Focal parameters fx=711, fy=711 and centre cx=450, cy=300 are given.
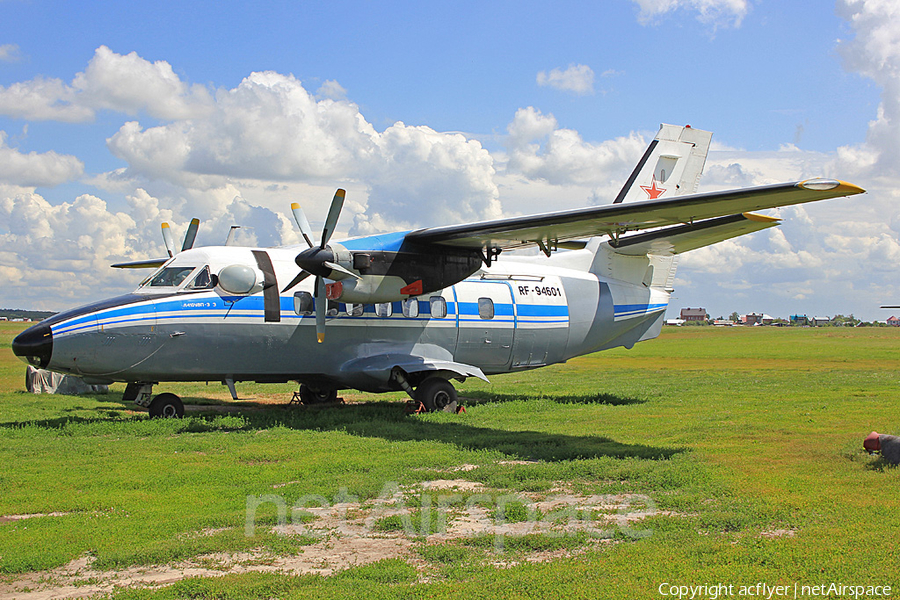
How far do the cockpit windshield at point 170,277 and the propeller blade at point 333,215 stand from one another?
296cm

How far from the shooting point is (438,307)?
55.8ft

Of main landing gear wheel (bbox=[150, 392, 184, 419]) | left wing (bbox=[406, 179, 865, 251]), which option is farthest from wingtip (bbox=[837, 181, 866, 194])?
main landing gear wheel (bbox=[150, 392, 184, 419])

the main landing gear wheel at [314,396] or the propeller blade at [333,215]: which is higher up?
the propeller blade at [333,215]

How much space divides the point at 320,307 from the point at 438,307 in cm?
341

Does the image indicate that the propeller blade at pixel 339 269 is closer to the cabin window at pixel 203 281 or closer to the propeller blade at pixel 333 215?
the propeller blade at pixel 333 215

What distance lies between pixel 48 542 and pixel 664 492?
6.49 m

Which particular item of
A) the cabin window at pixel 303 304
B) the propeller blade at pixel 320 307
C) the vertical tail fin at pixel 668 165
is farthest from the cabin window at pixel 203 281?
the vertical tail fin at pixel 668 165

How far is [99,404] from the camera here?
18969 mm

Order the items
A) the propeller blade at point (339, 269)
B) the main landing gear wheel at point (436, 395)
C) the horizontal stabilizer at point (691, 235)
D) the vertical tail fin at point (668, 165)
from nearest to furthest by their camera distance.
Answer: the propeller blade at point (339, 269), the horizontal stabilizer at point (691, 235), the main landing gear wheel at point (436, 395), the vertical tail fin at point (668, 165)

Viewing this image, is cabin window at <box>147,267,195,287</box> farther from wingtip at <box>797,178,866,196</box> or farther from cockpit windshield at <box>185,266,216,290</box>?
wingtip at <box>797,178,866,196</box>

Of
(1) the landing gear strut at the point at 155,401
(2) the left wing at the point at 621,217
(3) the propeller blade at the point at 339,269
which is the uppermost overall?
(2) the left wing at the point at 621,217

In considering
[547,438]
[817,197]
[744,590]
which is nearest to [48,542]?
[744,590]

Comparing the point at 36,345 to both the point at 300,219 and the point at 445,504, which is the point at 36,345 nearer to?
the point at 300,219

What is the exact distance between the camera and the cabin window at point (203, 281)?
1440 centimetres
